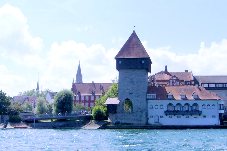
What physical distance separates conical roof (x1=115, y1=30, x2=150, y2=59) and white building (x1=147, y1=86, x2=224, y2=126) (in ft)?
20.0

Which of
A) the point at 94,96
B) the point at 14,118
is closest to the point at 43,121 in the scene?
the point at 14,118

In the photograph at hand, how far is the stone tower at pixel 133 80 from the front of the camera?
7481 cm

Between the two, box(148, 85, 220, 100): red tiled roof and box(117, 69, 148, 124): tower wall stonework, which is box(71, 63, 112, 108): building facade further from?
box(117, 69, 148, 124): tower wall stonework

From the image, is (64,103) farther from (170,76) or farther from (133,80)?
(170,76)

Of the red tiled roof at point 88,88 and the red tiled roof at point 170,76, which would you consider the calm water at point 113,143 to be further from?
the red tiled roof at point 88,88

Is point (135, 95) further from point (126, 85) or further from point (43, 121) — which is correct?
point (43, 121)

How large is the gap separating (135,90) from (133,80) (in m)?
1.48

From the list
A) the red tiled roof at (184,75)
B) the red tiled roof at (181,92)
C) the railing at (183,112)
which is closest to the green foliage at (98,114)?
the red tiled roof at (181,92)

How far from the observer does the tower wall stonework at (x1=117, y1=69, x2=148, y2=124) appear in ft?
246

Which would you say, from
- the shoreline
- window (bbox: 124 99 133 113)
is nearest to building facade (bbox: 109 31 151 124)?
window (bbox: 124 99 133 113)

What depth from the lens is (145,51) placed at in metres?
75.8

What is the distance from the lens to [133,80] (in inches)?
2975

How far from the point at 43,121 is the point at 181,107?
21.5 m

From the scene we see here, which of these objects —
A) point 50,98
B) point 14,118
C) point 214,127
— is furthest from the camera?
point 50,98
